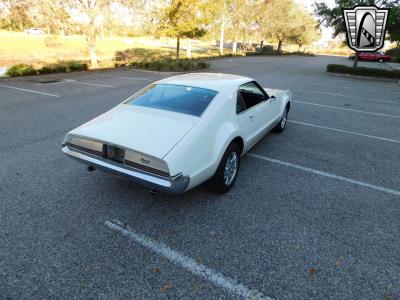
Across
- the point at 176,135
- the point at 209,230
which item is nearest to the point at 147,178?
the point at 176,135

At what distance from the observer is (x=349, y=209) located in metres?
3.71

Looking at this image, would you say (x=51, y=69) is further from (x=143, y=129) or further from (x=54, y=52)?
(x=54, y=52)

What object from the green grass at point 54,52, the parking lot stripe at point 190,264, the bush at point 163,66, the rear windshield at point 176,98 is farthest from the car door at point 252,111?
the bush at point 163,66

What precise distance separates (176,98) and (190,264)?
2259 mm

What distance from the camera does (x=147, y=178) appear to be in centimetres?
298

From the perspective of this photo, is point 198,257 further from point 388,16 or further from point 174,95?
point 388,16

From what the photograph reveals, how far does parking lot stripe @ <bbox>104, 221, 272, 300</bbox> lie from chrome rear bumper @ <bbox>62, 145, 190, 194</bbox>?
1.87 feet

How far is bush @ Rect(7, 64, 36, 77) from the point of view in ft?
43.8

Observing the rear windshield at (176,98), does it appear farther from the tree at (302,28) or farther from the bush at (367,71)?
the tree at (302,28)

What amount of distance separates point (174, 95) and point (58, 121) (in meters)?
4.22

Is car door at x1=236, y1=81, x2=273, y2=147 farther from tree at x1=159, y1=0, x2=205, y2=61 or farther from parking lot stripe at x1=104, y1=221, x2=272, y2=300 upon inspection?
tree at x1=159, y1=0, x2=205, y2=61

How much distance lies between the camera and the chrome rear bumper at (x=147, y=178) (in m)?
2.90

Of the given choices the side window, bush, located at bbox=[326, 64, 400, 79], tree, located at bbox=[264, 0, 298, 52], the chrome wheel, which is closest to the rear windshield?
the side window

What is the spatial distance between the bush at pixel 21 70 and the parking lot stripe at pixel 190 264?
1362 cm
